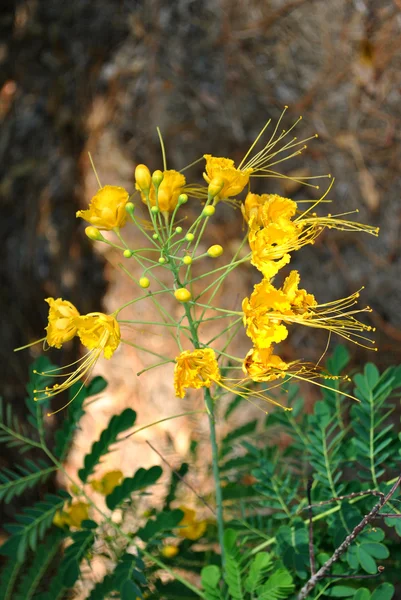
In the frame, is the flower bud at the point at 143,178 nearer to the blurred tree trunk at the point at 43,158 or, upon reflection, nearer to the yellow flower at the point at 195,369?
the yellow flower at the point at 195,369

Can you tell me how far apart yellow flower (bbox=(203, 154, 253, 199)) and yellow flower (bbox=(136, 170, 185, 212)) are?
0.03 m

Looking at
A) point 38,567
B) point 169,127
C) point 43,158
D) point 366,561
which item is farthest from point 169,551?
point 43,158

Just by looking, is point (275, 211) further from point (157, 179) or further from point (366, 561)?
point (366, 561)

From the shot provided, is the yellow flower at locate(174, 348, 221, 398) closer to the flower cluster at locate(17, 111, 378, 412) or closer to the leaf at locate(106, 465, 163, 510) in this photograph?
the flower cluster at locate(17, 111, 378, 412)

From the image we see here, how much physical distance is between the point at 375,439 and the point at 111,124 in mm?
1539

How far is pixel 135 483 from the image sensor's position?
70 cm

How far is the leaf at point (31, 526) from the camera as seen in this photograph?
2.31 feet

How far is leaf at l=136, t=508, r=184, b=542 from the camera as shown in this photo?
2.22ft

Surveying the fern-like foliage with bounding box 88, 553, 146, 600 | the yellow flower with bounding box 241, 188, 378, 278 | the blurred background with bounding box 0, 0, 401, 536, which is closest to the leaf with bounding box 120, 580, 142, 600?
the fern-like foliage with bounding box 88, 553, 146, 600

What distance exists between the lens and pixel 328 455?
713mm

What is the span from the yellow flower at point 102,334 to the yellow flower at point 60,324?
0.01m

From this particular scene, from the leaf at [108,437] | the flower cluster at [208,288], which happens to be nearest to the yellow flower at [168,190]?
the flower cluster at [208,288]

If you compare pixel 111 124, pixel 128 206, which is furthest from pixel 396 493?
pixel 111 124

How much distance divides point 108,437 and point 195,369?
0.20 m
